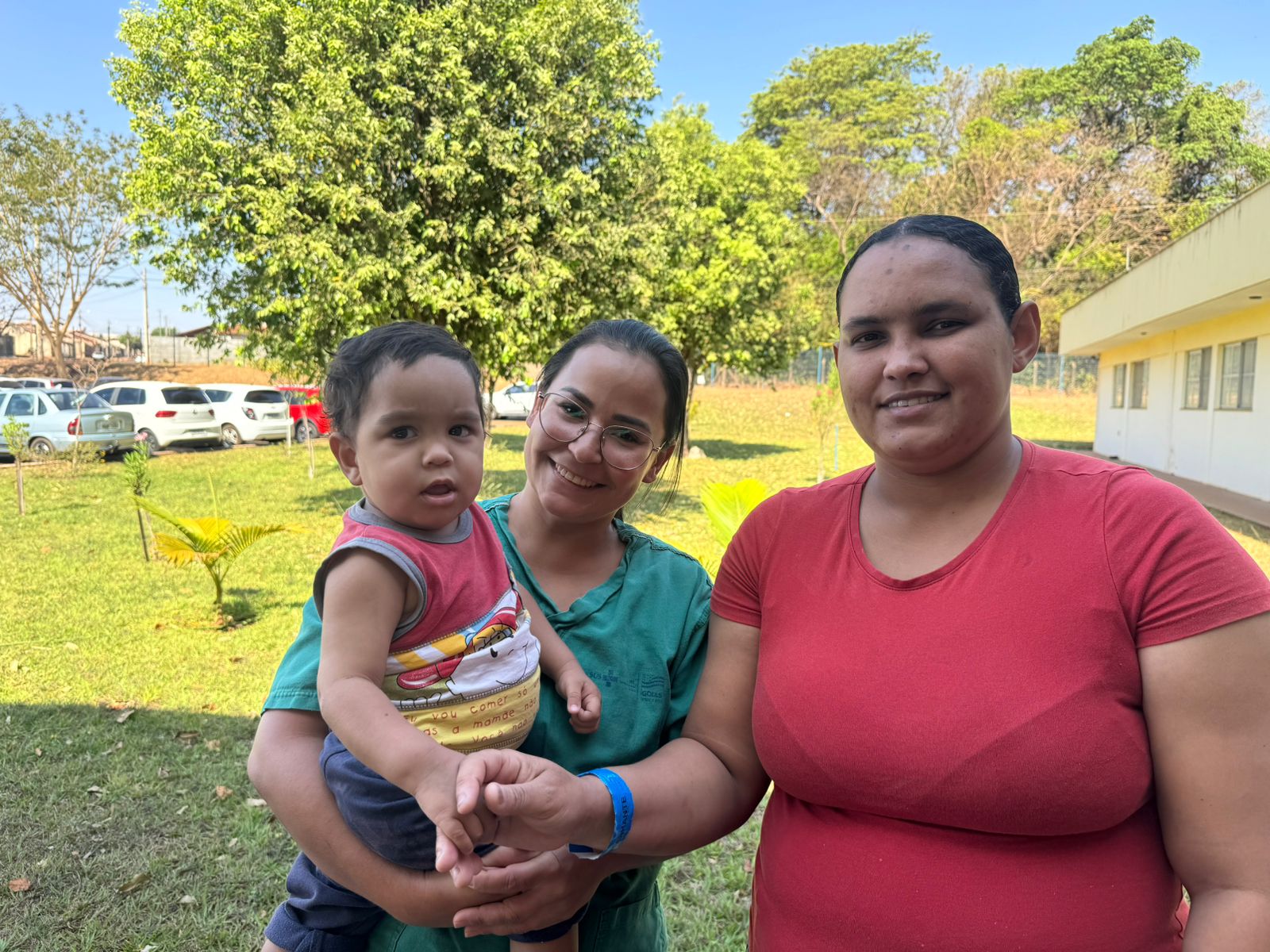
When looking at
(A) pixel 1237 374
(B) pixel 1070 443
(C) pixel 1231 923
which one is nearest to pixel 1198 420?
(A) pixel 1237 374

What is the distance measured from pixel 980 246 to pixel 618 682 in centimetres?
105

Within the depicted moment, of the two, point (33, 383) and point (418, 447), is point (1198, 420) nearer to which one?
point (418, 447)

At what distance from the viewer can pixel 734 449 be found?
23234mm

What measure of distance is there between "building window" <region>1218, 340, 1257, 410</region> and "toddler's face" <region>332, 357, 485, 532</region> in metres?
16.7

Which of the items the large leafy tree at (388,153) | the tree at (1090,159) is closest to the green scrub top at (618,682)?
the large leafy tree at (388,153)

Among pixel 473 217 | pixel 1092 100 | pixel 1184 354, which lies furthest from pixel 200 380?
pixel 1092 100

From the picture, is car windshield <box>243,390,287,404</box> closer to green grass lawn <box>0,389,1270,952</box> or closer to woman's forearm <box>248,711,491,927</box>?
green grass lawn <box>0,389,1270,952</box>

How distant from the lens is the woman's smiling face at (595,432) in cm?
184

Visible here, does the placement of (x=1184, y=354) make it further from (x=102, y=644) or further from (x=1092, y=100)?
(x=1092, y=100)

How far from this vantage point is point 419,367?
5.65 ft

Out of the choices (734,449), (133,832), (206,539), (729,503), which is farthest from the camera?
(734,449)

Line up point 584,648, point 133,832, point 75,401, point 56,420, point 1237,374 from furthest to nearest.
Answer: point 75,401 < point 56,420 < point 1237,374 < point 133,832 < point 584,648

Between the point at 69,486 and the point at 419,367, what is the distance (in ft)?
54.4

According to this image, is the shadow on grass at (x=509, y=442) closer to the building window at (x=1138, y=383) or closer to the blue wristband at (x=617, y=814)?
the building window at (x=1138, y=383)
